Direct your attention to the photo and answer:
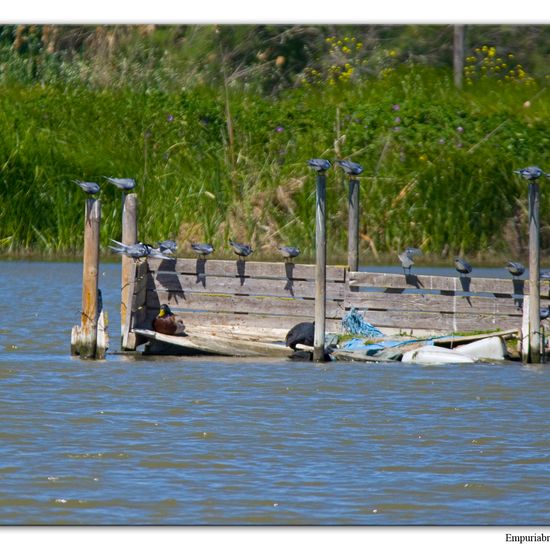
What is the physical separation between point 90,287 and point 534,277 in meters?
4.90

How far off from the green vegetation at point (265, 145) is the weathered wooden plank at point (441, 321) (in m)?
9.28

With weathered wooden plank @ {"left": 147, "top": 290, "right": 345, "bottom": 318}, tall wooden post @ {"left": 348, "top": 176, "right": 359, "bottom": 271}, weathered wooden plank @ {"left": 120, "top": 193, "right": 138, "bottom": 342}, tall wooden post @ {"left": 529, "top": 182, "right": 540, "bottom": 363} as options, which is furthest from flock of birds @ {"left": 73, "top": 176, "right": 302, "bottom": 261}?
tall wooden post @ {"left": 529, "top": 182, "right": 540, "bottom": 363}

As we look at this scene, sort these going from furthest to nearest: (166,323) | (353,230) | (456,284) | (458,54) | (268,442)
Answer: (458,54) → (353,230) → (166,323) → (456,284) → (268,442)

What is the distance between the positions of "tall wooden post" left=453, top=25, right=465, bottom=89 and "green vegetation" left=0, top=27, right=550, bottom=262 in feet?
0.67

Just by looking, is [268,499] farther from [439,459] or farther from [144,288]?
[144,288]

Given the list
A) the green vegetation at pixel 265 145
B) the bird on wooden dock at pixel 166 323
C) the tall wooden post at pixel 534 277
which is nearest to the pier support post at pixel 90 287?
the bird on wooden dock at pixel 166 323

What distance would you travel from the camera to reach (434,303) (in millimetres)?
18953

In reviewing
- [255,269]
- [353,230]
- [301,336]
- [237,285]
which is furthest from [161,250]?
[353,230]

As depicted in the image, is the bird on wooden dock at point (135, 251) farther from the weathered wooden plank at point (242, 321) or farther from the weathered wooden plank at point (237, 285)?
the weathered wooden plank at point (242, 321)

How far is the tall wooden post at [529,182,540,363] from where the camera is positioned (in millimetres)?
17984

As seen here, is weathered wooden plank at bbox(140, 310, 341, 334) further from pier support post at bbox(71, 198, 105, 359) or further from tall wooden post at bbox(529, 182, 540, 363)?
tall wooden post at bbox(529, 182, 540, 363)

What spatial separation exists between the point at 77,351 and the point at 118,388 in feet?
7.37

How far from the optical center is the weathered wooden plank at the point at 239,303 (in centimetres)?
1947

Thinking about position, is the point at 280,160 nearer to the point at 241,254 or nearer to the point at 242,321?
the point at 242,321
